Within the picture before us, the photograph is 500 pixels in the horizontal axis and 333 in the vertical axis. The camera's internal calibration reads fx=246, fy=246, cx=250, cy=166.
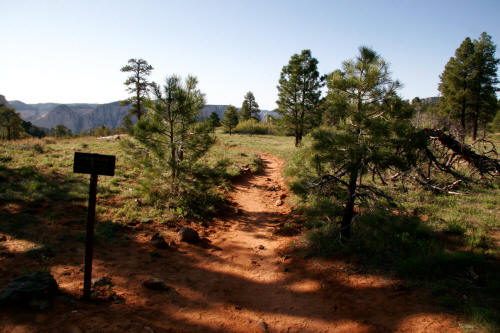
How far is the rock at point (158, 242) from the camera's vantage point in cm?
646

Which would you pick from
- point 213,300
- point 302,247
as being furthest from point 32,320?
point 302,247

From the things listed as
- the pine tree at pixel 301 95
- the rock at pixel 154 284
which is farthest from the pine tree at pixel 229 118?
the rock at pixel 154 284

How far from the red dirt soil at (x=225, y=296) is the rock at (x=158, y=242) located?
0.52 feet

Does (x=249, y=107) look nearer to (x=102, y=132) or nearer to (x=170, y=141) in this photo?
(x=102, y=132)

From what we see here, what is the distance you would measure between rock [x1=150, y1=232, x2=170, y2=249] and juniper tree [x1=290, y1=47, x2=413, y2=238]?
4258 mm

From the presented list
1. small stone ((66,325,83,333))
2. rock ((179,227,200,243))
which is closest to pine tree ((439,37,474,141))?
rock ((179,227,200,243))

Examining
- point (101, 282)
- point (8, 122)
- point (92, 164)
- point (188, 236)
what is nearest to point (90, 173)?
point (92, 164)

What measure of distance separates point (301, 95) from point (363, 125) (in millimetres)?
22185

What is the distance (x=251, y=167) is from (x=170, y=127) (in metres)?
8.53

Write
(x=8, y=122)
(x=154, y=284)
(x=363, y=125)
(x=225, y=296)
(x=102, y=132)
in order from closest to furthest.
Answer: (x=154, y=284) → (x=225, y=296) → (x=363, y=125) → (x=8, y=122) → (x=102, y=132)

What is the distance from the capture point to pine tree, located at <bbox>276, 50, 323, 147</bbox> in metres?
25.7

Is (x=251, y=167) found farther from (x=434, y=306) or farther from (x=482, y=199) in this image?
(x=434, y=306)

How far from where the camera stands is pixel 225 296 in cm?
479

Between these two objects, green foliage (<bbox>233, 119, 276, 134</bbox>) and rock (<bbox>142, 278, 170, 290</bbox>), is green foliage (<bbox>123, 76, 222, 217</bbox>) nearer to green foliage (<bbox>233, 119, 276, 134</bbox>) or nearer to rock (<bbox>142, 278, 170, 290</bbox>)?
rock (<bbox>142, 278, 170, 290</bbox>)
